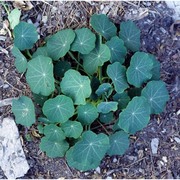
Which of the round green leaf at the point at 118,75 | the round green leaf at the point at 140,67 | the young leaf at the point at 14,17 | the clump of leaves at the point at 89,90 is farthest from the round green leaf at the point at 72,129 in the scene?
the young leaf at the point at 14,17

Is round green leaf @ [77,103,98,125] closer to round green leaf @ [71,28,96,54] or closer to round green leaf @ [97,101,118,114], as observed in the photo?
round green leaf @ [97,101,118,114]

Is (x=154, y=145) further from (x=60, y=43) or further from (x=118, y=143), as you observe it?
(x=60, y=43)

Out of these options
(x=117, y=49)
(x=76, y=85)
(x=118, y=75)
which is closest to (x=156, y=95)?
(x=118, y=75)

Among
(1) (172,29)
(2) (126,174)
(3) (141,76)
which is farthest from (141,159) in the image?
(1) (172,29)

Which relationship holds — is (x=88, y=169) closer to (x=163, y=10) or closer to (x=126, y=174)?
(x=126, y=174)

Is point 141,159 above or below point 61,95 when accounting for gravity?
below

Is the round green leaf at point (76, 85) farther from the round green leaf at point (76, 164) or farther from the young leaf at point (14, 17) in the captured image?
the young leaf at point (14, 17)
